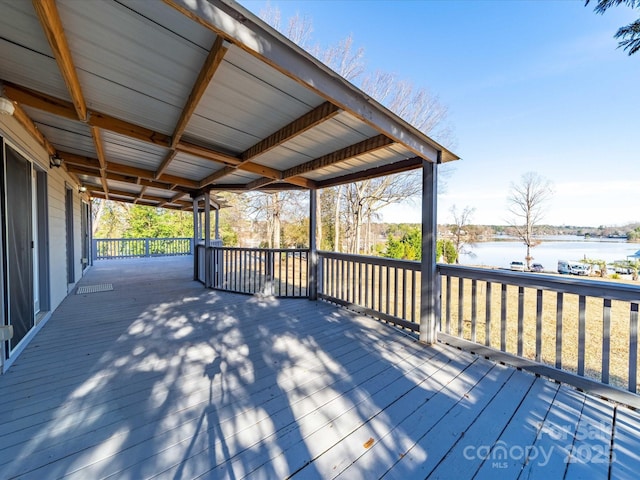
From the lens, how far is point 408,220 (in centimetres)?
1516

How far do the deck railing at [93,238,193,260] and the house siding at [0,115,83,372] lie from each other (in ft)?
22.2

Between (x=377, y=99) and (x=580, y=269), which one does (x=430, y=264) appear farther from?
(x=580, y=269)

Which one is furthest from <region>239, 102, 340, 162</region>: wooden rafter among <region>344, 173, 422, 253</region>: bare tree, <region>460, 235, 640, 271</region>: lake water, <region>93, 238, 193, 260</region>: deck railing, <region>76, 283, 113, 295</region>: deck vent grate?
<region>460, 235, 640, 271</region>: lake water

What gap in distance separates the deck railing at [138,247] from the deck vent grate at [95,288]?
657 centimetres

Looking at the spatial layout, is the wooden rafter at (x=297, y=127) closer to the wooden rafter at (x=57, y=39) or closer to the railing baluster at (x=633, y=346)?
the wooden rafter at (x=57, y=39)

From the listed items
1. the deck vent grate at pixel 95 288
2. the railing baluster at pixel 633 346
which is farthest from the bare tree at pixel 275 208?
the railing baluster at pixel 633 346

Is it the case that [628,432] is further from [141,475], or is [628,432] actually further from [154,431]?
[154,431]

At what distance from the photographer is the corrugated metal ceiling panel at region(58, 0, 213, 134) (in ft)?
5.10

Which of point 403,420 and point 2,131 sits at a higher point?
point 2,131

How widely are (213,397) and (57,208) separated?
4.82m

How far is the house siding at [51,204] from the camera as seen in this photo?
2.65m

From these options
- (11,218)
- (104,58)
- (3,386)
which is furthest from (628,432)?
(11,218)

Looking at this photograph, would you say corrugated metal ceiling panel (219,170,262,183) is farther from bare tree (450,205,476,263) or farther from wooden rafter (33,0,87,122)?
bare tree (450,205,476,263)

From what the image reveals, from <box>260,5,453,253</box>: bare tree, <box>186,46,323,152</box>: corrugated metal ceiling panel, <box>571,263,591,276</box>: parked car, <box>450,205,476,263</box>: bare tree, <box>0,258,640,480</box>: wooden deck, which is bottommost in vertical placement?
<box>571,263,591,276</box>: parked car
